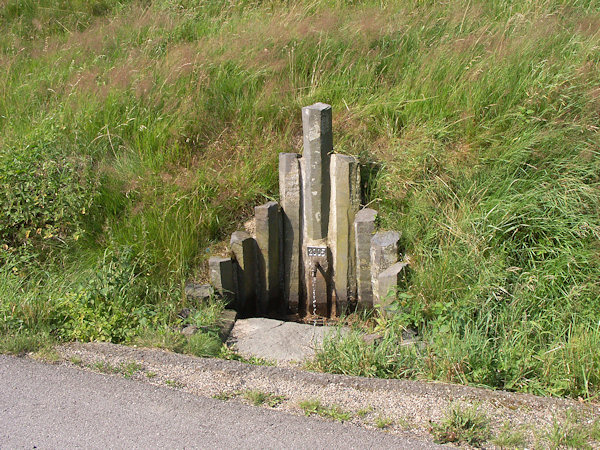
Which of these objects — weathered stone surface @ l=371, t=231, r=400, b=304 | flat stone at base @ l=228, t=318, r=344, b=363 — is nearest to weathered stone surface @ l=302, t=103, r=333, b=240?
weathered stone surface @ l=371, t=231, r=400, b=304

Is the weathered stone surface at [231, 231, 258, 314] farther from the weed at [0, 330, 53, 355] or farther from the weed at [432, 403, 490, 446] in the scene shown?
the weed at [432, 403, 490, 446]

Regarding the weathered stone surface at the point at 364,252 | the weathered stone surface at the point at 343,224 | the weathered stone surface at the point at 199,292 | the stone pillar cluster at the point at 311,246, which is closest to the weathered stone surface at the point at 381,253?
the stone pillar cluster at the point at 311,246

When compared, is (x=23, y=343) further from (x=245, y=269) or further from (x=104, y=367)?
(x=245, y=269)

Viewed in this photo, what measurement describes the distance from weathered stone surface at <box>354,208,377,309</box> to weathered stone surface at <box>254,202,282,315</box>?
2.46 feet

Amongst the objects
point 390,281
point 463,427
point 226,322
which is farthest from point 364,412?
point 226,322

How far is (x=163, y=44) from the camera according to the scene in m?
8.06

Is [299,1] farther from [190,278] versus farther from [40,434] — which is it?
[40,434]

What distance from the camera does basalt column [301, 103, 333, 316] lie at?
18.6 ft

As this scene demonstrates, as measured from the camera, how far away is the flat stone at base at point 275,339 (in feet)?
16.1

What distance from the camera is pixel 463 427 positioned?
3.45 m

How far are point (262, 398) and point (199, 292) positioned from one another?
1.84 m

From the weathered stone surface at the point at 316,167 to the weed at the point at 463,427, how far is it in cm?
268

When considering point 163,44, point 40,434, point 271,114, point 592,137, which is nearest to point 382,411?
point 40,434

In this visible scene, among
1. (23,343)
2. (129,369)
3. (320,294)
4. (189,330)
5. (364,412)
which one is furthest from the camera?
(320,294)
